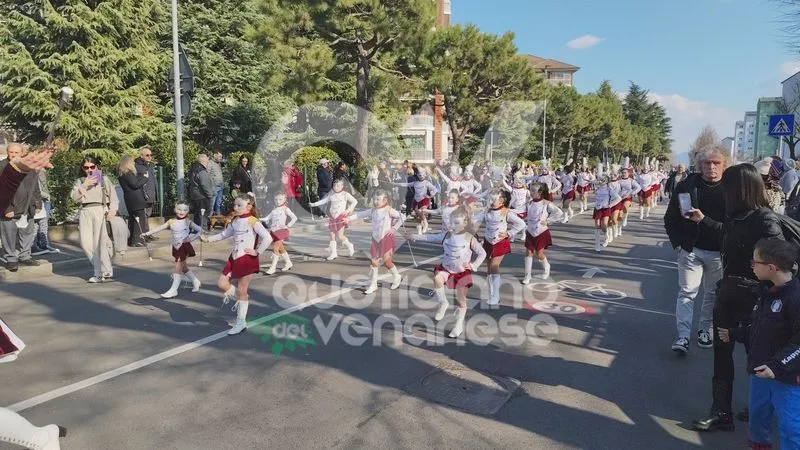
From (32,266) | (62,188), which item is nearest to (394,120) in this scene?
(62,188)

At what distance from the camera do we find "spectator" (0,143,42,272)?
898 cm

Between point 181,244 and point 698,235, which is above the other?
point 698,235

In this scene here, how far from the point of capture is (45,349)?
599cm

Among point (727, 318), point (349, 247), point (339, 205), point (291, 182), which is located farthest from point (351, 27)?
point (727, 318)

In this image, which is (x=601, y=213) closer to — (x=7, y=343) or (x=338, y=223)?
(x=338, y=223)

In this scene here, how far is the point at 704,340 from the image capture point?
6094mm

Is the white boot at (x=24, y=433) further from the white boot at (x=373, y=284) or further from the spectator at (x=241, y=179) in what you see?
the spectator at (x=241, y=179)

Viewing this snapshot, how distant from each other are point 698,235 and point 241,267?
16.2ft

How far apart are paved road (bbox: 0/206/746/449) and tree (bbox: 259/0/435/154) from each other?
41.1 feet

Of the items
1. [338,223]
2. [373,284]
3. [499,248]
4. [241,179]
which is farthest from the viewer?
[241,179]

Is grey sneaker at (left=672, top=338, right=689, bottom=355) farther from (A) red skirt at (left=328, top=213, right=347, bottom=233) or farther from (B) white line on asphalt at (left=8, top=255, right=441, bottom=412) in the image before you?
(A) red skirt at (left=328, top=213, right=347, bottom=233)

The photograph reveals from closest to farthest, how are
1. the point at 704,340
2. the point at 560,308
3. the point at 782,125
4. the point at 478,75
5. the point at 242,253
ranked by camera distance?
1. the point at 704,340
2. the point at 242,253
3. the point at 560,308
4. the point at 782,125
5. the point at 478,75

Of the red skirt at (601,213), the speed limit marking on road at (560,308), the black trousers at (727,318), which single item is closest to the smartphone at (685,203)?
the black trousers at (727,318)

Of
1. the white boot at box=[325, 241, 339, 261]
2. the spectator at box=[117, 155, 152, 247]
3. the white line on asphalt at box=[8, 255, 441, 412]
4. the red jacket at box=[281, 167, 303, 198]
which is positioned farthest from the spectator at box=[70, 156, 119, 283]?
the red jacket at box=[281, 167, 303, 198]
